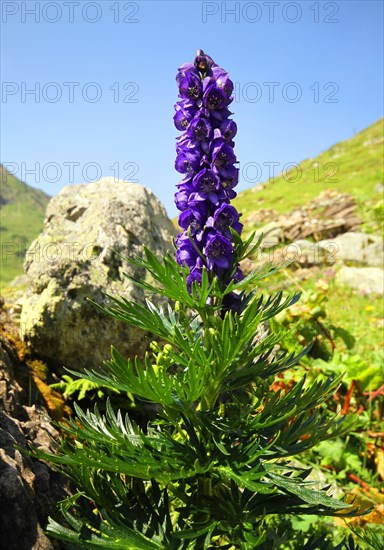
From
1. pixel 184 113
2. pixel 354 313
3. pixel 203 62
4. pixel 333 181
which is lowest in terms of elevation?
pixel 354 313

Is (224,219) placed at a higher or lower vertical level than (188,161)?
lower

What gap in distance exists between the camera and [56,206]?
555cm

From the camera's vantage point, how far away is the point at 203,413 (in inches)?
94.3

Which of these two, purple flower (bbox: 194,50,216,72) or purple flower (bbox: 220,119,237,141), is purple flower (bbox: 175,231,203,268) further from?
purple flower (bbox: 194,50,216,72)

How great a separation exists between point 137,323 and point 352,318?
7.32 m

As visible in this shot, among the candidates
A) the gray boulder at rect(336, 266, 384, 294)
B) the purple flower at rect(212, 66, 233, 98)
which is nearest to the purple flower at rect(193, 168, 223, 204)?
the purple flower at rect(212, 66, 233, 98)

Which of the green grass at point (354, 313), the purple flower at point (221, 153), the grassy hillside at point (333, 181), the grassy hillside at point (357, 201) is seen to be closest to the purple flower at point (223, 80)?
the purple flower at point (221, 153)

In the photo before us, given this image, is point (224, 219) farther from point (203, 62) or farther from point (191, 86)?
point (203, 62)

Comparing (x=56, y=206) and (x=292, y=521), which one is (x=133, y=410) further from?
(x=56, y=206)

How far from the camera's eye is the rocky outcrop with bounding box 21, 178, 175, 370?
4.52m

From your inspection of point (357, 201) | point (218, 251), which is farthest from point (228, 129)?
point (357, 201)

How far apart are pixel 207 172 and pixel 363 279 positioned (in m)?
9.12

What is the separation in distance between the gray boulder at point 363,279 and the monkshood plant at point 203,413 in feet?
28.0

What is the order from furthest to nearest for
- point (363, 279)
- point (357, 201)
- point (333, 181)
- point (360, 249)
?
point (333, 181) < point (357, 201) < point (360, 249) < point (363, 279)
